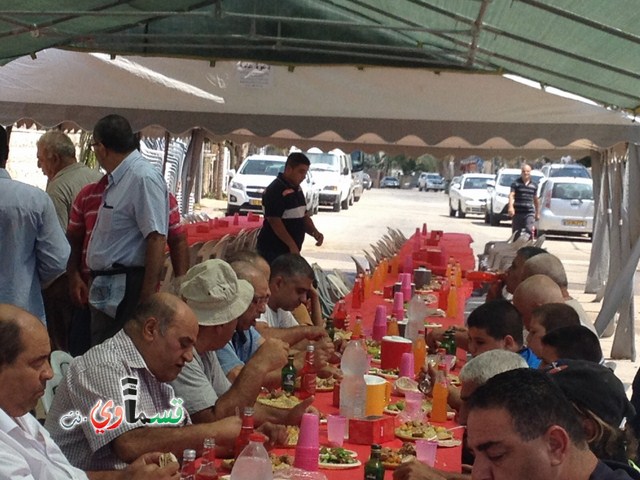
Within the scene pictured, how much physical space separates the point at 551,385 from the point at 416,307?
457cm

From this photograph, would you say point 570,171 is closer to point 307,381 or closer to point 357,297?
point 357,297

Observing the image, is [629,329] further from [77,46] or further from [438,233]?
[77,46]

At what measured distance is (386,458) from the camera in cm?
396

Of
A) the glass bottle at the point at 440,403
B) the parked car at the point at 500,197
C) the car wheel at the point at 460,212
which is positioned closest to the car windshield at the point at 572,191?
the parked car at the point at 500,197

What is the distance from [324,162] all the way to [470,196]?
208 inches

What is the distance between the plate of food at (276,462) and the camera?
12.3ft

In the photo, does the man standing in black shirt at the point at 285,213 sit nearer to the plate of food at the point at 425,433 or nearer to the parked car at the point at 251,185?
the plate of food at the point at 425,433

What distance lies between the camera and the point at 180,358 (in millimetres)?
3746

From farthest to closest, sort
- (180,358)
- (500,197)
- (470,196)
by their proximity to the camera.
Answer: (470,196), (500,197), (180,358)

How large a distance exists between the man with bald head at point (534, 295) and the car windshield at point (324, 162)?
28.5 m

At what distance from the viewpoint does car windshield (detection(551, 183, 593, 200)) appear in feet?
88.1

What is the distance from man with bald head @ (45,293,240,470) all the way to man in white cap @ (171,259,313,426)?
0.41 m

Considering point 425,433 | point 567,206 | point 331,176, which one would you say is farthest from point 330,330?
point 331,176

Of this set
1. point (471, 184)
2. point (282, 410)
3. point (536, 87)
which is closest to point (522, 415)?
point (282, 410)
